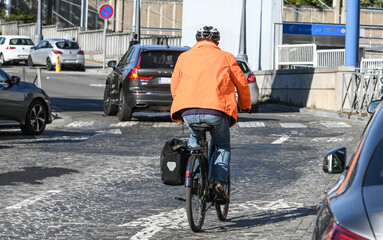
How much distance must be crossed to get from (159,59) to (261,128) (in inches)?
103

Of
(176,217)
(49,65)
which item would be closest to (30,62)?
(49,65)

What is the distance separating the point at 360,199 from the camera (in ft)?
11.7

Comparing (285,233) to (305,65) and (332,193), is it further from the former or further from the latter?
(305,65)

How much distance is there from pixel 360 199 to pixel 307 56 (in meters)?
28.6

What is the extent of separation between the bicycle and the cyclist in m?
0.05

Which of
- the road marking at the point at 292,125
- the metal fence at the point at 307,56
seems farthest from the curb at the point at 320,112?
the metal fence at the point at 307,56

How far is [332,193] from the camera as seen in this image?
3936 mm

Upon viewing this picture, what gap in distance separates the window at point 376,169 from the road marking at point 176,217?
11.0 ft

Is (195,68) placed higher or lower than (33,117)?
higher

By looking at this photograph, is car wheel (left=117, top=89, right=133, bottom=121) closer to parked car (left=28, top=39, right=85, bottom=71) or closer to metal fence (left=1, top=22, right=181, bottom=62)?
parked car (left=28, top=39, right=85, bottom=71)

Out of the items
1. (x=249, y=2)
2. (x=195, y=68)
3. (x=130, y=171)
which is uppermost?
(x=249, y=2)

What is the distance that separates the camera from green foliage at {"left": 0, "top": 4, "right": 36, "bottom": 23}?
65688 millimetres

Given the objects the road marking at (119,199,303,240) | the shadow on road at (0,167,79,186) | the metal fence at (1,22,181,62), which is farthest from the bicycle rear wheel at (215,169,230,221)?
the metal fence at (1,22,181,62)

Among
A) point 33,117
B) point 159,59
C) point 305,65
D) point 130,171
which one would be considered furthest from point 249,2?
point 130,171
